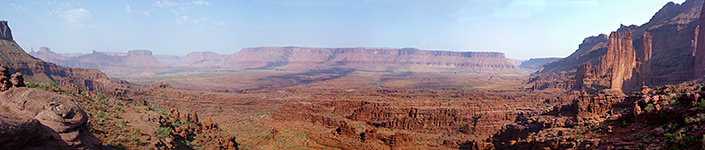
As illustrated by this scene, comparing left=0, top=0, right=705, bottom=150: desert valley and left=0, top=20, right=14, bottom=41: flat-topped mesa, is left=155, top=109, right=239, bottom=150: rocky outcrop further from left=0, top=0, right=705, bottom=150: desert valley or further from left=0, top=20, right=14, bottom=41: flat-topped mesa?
left=0, top=20, right=14, bottom=41: flat-topped mesa

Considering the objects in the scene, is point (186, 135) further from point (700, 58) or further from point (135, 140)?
point (700, 58)


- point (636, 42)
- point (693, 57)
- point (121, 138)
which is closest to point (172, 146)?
point (121, 138)

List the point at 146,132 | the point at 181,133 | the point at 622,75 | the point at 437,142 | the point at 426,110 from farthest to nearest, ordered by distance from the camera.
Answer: the point at 622,75
the point at 426,110
the point at 437,142
the point at 181,133
the point at 146,132

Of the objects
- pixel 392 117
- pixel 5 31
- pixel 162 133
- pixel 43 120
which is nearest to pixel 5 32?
pixel 5 31

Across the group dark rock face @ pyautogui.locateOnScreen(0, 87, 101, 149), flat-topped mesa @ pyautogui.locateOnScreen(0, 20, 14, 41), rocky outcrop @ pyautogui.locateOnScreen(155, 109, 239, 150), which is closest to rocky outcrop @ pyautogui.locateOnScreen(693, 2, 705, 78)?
rocky outcrop @ pyautogui.locateOnScreen(155, 109, 239, 150)

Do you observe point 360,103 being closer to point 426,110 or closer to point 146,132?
point 426,110
